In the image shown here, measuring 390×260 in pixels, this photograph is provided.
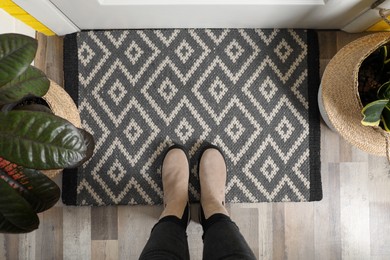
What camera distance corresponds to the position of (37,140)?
2.21 feet

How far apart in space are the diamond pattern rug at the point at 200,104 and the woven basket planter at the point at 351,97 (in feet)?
0.75

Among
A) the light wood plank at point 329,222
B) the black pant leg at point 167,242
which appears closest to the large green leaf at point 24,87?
the black pant leg at point 167,242

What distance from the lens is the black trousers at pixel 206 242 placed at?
0.91m

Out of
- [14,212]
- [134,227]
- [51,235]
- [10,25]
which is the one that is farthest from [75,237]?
[10,25]

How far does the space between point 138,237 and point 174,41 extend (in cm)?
71

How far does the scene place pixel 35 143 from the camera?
0.67 metres

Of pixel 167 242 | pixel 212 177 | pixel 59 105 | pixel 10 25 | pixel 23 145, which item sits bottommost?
pixel 167 242

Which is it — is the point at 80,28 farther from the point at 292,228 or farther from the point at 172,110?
the point at 292,228

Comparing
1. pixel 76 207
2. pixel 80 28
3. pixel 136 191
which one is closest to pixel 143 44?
pixel 80 28

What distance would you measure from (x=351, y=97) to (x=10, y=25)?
104cm

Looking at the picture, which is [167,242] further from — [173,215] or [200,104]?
[200,104]

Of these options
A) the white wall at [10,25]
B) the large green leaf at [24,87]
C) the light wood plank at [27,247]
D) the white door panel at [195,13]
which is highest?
the white door panel at [195,13]

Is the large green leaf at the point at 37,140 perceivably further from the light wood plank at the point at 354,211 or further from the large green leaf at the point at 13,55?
the light wood plank at the point at 354,211

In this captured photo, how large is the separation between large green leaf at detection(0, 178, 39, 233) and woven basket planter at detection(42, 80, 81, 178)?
257 mm
